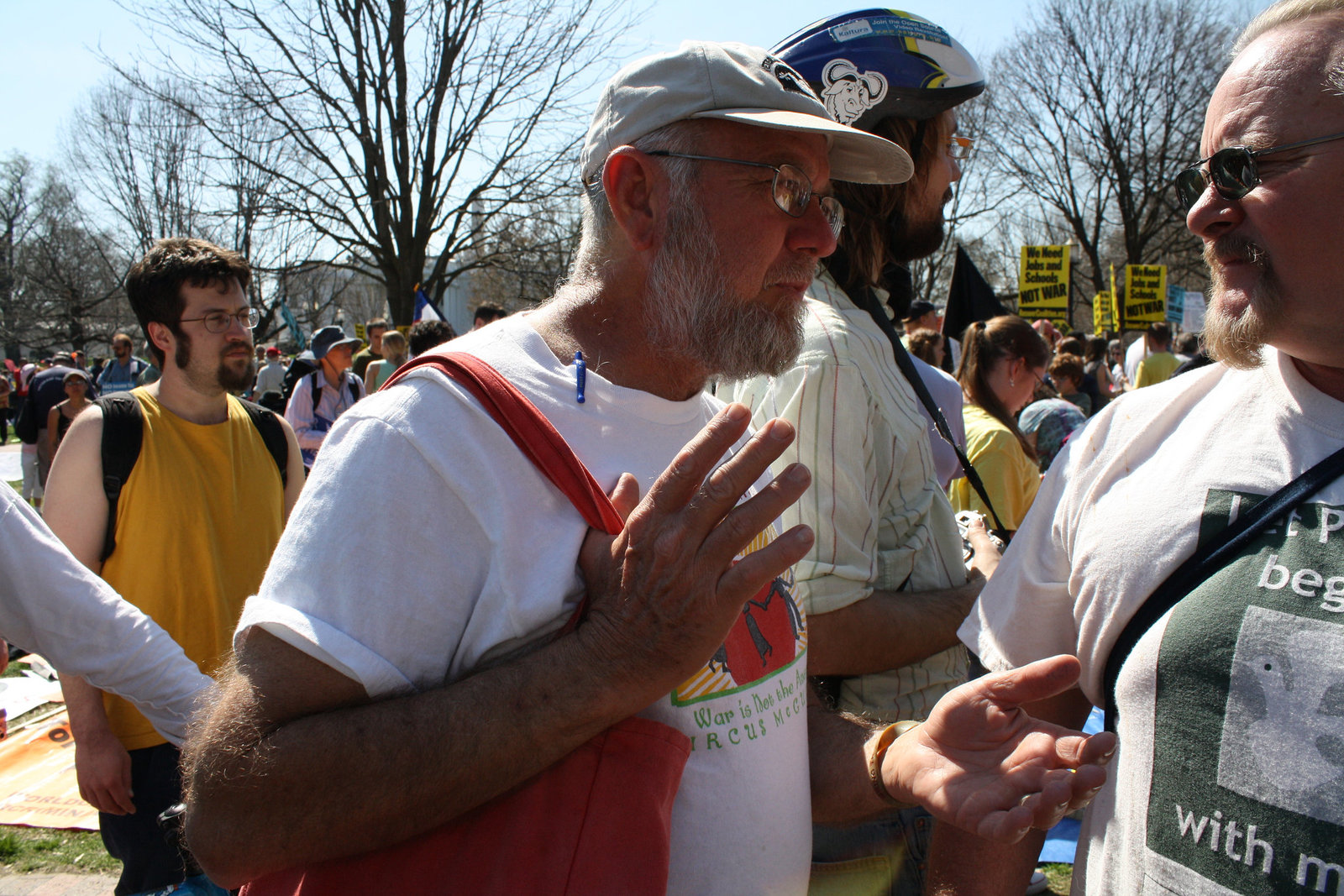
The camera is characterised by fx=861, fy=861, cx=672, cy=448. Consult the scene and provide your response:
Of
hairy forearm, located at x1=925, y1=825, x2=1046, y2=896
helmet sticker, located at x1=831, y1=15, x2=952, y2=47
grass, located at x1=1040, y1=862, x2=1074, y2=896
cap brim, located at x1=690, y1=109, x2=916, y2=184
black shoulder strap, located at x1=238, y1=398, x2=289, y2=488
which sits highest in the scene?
helmet sticker, located at x1=831, y1=15, x2=952, y2=47

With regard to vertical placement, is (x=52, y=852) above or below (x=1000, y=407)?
below

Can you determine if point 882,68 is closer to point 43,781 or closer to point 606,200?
point 606,200

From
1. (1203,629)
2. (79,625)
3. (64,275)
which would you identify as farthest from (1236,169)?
(64,275)

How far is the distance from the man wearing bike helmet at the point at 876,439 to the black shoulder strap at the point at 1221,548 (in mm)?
585

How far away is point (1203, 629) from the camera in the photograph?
1.36 metres

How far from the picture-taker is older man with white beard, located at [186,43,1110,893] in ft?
3.61

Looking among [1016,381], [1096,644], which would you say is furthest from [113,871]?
[1016,381]

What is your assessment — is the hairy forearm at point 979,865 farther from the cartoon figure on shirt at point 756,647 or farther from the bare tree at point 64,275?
the bare tree at point 64,275

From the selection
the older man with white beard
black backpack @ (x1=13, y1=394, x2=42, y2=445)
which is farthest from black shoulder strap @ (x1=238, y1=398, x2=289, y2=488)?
black backpack @ (x1=13, y1=394, x2=42, y2=445)

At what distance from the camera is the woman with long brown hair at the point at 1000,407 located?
4.42 meters

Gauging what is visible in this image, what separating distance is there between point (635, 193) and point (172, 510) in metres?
2.21

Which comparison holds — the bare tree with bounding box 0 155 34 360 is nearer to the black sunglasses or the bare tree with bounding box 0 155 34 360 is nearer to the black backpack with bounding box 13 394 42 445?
the black backpack with bounding box 13 394 42 445

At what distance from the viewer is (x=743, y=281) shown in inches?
64.6

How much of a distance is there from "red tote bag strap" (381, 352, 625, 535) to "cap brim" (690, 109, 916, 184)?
2.22 ft
